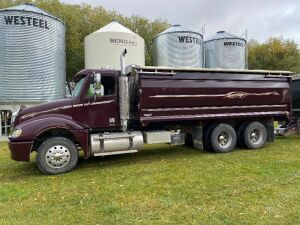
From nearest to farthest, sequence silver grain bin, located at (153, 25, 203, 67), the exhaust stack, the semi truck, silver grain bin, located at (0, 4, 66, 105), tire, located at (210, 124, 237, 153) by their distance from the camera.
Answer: the semi truck, the exhaust stack, tire, located at (210, 124, 237, 153), silver grain bin, located at (0, 4, 66, 105), silver grain bin, located at (153, 25, 203, 67)

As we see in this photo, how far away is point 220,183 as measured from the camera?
6.90m

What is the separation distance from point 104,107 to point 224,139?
4.21m

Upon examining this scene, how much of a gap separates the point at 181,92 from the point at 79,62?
24696 mm

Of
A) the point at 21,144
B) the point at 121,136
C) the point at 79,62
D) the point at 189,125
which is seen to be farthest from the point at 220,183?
the point at 79,62

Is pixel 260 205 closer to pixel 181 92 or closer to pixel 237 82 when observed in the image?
pixel 181 92

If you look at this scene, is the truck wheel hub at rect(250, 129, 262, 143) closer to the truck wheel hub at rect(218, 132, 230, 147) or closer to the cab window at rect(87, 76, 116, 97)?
the truck wheel hub at rect(218, 132, 230, 147)

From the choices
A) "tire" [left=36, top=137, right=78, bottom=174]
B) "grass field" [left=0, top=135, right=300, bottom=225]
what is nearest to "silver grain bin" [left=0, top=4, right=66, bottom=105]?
"grass field" [left=0, top=135, right=300, bottom=225]

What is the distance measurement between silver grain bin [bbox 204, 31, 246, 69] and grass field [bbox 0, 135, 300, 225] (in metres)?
17.0

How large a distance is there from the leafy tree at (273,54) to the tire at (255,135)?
4036 centimetres

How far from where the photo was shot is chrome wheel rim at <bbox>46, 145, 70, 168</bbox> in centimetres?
834

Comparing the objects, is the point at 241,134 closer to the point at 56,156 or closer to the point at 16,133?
the point at 56,156

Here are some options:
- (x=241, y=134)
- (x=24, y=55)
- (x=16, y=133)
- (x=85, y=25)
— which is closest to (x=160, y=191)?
(x=16, y=133)

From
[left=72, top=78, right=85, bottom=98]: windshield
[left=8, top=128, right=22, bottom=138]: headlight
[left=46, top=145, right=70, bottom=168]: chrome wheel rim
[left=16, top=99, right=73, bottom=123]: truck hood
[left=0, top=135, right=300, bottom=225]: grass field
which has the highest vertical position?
[left=72, top=78, right=85, bottom=98]: windshield

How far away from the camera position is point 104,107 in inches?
366
